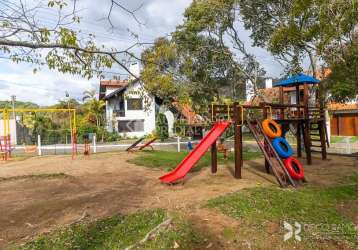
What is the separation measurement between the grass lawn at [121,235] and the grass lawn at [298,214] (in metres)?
0.85

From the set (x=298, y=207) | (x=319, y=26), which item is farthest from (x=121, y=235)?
(x=319, y=26)

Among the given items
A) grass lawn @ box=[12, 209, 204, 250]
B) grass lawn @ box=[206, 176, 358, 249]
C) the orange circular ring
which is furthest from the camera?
the orange circular ring

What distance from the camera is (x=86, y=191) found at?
28.2 ft

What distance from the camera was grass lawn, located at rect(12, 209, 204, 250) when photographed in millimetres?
4898

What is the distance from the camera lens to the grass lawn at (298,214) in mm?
5094

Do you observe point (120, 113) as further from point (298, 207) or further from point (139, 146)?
point (298, 207)

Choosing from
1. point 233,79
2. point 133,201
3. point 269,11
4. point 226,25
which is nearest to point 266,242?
point 133,201

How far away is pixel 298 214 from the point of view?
620cm

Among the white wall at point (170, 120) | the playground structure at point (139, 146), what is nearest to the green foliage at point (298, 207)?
the playground structure at point (139, 146)

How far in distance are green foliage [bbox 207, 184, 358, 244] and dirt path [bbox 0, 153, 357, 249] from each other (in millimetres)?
480

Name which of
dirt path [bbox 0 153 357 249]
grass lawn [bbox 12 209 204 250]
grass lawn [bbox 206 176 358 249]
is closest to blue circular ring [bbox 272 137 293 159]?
dirt path [bbox 0 153 357 249]

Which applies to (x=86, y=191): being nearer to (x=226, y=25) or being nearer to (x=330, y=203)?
(x=330, y=203)

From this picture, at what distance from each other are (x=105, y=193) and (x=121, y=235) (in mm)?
3062

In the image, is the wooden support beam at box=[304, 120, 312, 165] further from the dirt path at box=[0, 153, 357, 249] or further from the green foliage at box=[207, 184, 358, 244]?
the green foliage at box=[207, 184, 358, 244]
